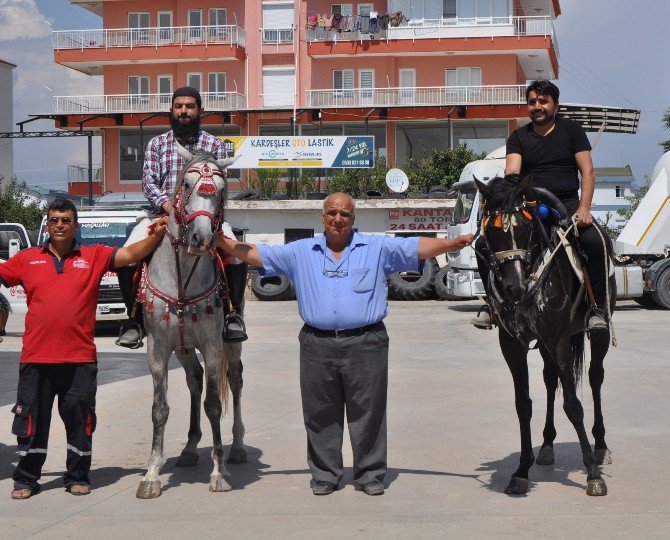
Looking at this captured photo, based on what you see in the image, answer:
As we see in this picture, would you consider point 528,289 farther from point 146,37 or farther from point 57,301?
point 146,37

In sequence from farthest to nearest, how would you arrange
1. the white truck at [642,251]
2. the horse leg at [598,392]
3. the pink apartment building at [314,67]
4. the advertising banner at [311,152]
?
the pink apartment building at [314,67] → the advertising banner at [311,152] → the white truck at [642,251] → the horse leg at [598,392]

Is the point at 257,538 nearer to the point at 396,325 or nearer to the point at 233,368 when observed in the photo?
the point at 233,368

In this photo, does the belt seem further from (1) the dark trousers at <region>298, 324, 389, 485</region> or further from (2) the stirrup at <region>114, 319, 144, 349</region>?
(2) the stirrup at <region>114, 319, 144, 349</region>

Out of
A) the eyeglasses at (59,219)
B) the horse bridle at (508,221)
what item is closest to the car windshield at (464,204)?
the horse bridle at (508,221)

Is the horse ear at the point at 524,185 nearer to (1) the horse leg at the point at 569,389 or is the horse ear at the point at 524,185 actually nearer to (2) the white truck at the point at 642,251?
(1) the horse leg at the point at 569,389

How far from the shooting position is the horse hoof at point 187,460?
858 centimetres

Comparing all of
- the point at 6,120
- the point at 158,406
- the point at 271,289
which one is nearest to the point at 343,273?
the point at 158,406

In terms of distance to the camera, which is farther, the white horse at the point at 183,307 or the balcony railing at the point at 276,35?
the balcony railing at the point at 276,35

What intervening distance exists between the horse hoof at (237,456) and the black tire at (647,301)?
21.2 metres


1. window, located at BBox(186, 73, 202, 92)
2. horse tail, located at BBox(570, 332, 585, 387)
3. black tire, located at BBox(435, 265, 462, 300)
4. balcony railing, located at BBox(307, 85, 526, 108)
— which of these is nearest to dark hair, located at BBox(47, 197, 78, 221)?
horse tail, located at BBox(570, 332, 585, 387)

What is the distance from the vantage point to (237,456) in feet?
28.6

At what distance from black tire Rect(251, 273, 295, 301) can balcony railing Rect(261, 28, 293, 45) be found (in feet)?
93.5

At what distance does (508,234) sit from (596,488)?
6.05 ft

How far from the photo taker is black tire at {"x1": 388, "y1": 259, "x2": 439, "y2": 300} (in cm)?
3291
